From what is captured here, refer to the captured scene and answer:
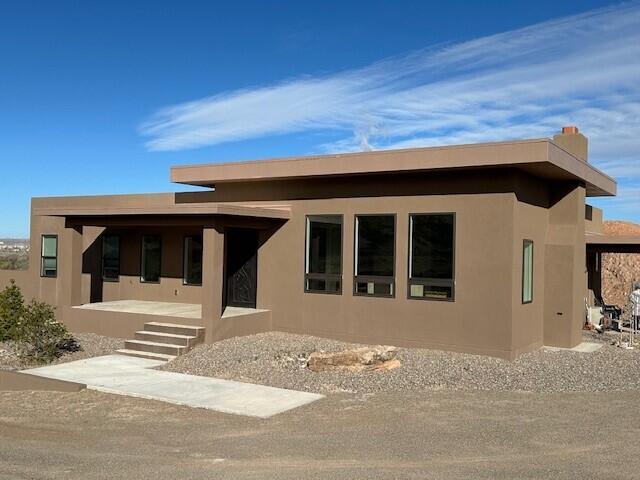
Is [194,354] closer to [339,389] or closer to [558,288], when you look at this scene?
[339,389]

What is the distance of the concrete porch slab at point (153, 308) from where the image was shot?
1454 cm

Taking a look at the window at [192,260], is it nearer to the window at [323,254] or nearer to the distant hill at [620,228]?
the window at [323,254]

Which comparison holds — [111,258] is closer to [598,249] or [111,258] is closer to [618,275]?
[598,249]

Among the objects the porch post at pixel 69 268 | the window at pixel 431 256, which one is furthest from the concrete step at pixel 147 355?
the window at pixel 431 256

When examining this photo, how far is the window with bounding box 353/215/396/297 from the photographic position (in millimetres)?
13117

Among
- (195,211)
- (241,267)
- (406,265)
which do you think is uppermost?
(195,211)

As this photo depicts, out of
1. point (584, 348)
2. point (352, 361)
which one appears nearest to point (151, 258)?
point (352, 361)

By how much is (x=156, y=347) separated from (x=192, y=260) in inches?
188

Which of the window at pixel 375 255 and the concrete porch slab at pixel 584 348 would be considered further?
the concrete porch slab at pixel 584 348

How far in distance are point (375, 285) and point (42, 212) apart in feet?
27.0

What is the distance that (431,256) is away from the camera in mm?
12680

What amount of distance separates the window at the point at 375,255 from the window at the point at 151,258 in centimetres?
668

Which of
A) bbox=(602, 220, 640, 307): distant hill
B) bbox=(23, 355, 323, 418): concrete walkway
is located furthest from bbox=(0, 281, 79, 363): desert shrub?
bbox=(602, 220, 640, 307): distant hill

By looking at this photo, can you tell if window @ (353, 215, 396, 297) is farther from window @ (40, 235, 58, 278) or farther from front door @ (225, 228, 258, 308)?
window @ (40, 235, 58, 278)
